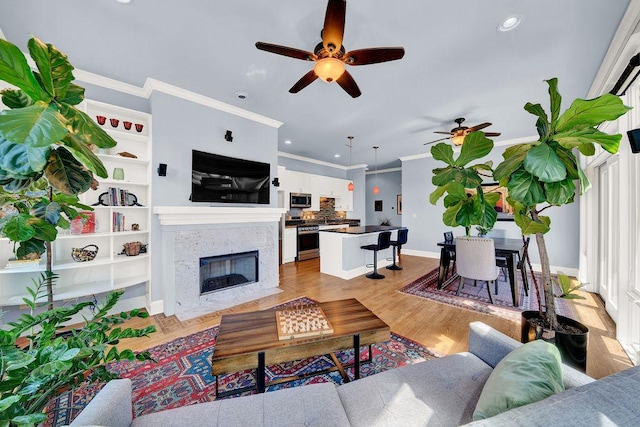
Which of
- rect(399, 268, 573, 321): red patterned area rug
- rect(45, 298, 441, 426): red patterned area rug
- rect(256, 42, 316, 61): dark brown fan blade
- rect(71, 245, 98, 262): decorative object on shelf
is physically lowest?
rect(45, 298, 441, 426): red patterned area rug

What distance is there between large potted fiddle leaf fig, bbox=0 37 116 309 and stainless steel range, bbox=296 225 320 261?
503 centimetres

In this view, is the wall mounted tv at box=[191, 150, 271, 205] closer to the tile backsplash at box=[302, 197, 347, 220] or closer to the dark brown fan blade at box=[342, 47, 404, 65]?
the dark brown fan blade at box=[342, 47, 404, 65]

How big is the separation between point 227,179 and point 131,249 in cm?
144

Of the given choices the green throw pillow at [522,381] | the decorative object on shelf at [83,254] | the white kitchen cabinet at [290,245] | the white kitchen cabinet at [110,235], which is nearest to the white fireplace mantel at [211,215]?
the white kitchen cabinet at [110,235]

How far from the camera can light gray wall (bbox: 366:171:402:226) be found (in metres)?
8.55

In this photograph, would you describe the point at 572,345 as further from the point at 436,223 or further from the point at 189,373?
the point at 436,223

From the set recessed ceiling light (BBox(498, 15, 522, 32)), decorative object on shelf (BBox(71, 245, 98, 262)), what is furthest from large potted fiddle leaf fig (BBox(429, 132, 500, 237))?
decorative object on shelf (BBox(71, 245, 98, 262))

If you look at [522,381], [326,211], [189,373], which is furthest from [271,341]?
[326,211]

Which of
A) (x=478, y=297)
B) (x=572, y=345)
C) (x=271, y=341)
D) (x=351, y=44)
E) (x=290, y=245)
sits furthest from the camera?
(x=290, y=245)

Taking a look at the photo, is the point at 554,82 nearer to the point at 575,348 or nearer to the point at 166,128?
the point at 575,348

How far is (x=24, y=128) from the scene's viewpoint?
0.60 meters

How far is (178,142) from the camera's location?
10.1 feet

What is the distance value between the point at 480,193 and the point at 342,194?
613cm

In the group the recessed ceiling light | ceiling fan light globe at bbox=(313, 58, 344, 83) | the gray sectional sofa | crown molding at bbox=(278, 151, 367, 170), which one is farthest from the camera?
crown molding at bbox=(278, 151, 367, 170)
